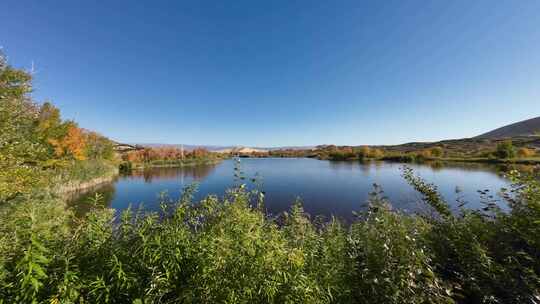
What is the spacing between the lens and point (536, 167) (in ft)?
9.79

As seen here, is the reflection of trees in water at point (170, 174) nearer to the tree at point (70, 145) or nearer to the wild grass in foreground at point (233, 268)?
the tree at point (70, 145)

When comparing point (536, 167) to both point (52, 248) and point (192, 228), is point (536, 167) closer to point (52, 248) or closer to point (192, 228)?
point (192, 228)

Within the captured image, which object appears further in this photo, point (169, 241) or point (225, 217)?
point (225, 217)

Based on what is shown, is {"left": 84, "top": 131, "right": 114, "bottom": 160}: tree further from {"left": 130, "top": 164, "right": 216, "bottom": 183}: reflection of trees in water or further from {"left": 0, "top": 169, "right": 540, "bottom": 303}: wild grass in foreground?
{"left": 0, "top": 169, "right": 540, "bottom": 303}: wild grass in foreground

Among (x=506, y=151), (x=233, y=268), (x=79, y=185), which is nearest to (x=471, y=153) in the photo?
(x=506, y=151)

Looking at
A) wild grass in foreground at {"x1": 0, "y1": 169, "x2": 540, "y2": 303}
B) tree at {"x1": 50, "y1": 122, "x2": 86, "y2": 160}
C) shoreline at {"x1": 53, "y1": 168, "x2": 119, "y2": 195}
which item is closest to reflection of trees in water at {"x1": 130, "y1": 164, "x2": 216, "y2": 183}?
shoreline at {"x1": 53, "y1": 168, "x2": 119, "y2": 195}

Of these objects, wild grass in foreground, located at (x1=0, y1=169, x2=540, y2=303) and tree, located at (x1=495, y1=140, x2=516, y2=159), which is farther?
tree, located at (x1=495, y1=140, x2=516, y2=159)

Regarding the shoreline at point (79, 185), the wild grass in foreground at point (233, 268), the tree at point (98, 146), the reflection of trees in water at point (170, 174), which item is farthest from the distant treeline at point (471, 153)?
the tree at point (98, 146)

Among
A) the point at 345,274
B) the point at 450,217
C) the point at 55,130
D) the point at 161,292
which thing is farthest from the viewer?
the point at 55,130

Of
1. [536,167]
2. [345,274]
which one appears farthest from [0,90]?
[536,167]

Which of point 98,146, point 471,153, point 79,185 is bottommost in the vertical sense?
point 79,185

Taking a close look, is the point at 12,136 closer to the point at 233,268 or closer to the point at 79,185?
the point at 233,268

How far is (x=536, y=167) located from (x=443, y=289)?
121 inches

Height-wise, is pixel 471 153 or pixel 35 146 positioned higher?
pixel 35 146
